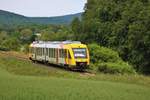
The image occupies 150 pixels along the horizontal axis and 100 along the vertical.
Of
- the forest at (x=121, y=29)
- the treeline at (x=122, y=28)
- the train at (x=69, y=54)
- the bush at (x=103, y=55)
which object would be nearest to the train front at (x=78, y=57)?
the train at (x=69, y=54)

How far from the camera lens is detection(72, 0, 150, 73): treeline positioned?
256 feet

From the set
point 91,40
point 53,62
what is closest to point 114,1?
point 91,40

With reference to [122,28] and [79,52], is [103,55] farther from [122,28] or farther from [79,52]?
[122,28]

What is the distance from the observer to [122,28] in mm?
86438

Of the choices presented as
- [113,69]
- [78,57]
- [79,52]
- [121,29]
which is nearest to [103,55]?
[79,52]

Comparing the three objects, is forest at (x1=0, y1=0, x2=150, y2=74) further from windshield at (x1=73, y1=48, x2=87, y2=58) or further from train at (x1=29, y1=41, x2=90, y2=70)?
windshield at (x1=73, y1=48, x2=87, y2=58)

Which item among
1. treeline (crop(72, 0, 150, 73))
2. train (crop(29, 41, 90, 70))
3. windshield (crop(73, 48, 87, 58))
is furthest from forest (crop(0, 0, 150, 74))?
windshield (crop(73, 48, 87, 58))

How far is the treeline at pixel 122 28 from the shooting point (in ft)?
256

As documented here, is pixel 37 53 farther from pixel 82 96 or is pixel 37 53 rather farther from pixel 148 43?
pixel 82 96

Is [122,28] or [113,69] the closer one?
[113,69]

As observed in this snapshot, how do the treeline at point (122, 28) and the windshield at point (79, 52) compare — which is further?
the treeline at point (122, 28)

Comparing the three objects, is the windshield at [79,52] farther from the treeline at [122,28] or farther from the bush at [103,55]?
the treeline at [122,28]

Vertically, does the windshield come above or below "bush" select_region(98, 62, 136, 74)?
above

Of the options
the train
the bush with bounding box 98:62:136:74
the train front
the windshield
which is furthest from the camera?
the windshield
